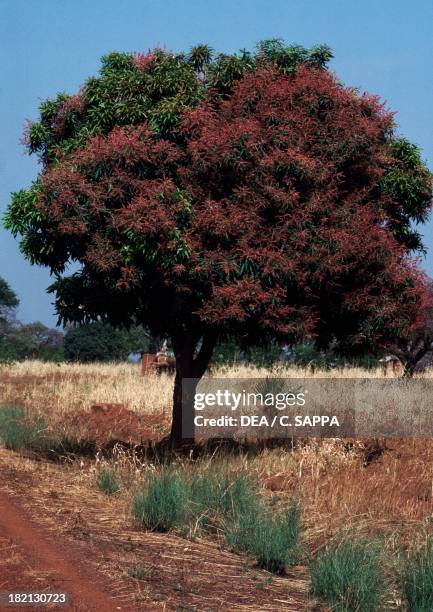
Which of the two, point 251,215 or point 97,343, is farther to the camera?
point 97,343

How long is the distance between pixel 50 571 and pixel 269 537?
1899mm

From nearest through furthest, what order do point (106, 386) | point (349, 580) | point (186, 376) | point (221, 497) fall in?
point (349, 580) < point (221, 497) < point (186, 376) < point (106, 386)

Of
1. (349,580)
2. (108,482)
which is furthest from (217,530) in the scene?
(349,580)

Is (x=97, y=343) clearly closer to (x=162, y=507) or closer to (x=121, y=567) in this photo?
(x=162, y=507)

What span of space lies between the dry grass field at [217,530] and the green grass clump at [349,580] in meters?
0.17

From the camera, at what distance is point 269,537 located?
859cm

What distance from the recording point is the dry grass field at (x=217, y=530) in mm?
7699

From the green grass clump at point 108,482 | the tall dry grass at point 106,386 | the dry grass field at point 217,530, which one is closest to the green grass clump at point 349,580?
the dry grass field at point 217,530

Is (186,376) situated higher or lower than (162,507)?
higher

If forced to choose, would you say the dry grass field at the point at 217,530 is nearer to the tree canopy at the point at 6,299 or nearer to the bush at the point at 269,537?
the bush at the point at 269,537

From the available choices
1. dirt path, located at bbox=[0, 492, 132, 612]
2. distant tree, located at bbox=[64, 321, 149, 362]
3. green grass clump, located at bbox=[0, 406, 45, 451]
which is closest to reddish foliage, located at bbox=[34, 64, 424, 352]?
green grass clump, located at bbox=[0, 406, 45, 451]

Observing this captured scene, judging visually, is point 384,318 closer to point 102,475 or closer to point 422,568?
point 102,475

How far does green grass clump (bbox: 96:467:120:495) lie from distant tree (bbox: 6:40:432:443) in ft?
7.06

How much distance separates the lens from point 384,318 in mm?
12992
